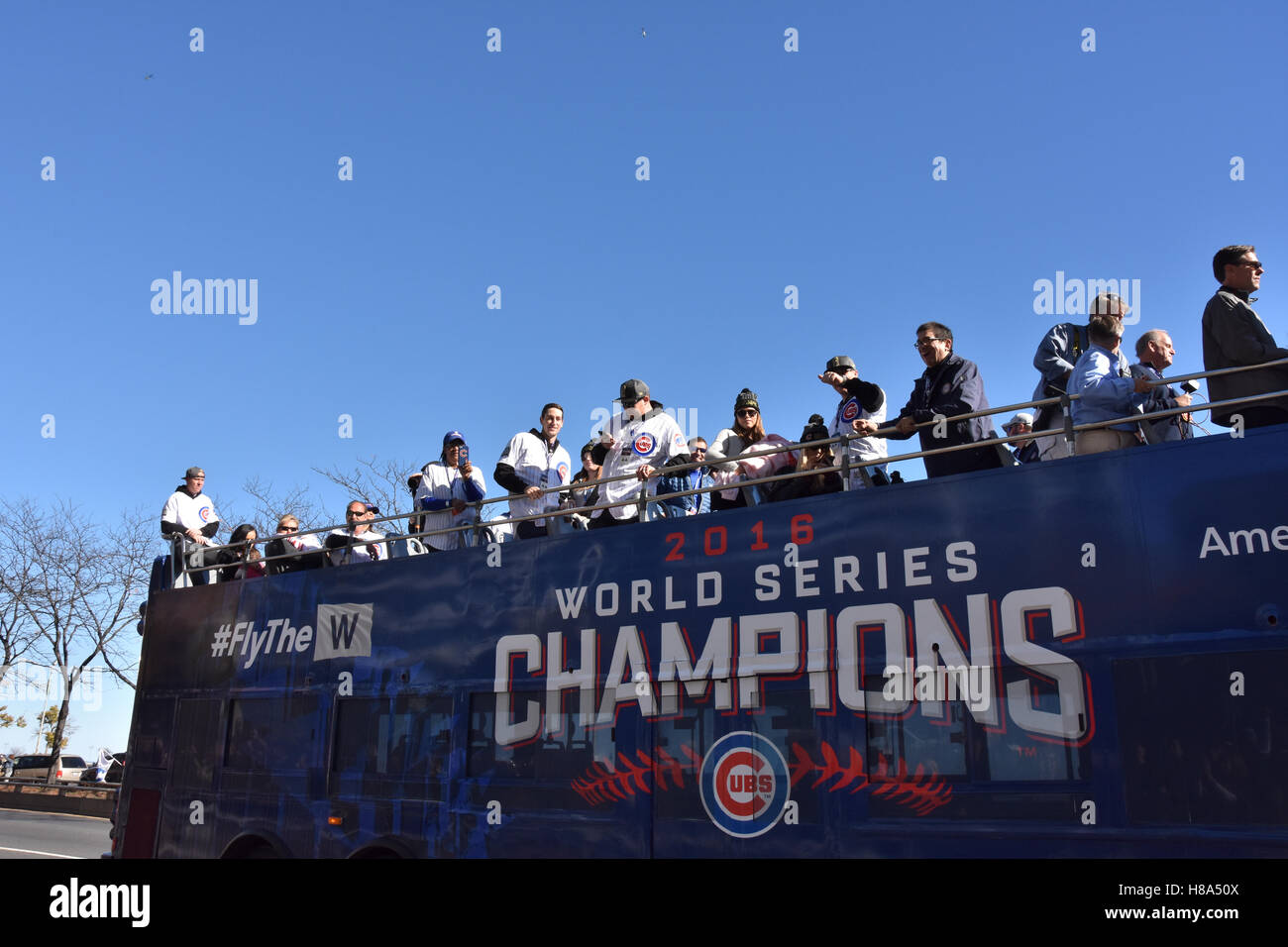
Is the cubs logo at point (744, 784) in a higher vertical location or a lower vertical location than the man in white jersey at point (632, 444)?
lower

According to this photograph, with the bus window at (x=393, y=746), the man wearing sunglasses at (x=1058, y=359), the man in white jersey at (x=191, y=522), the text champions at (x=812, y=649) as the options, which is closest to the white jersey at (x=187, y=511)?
the man in white jersey at (x=191, y=522)

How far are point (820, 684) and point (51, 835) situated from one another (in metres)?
18.6

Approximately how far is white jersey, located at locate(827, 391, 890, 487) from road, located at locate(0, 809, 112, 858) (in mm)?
14424

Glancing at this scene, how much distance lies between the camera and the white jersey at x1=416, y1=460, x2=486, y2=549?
9438 mm

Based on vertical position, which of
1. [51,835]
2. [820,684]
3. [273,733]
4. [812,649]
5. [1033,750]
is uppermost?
[812,649]

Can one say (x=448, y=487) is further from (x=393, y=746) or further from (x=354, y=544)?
(x=393, y=746)

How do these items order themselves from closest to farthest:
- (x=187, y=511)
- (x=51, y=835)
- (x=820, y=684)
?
(x=820, y=684)
(x=187, y=511)
(x=51, y=835)

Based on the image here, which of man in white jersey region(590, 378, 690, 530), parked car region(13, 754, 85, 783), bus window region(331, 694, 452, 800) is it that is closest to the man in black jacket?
man in white jersey region(590, 378, 690, 530)

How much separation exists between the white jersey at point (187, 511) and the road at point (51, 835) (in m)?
7.91

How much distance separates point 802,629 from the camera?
6395mm

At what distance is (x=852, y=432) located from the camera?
7.14 m

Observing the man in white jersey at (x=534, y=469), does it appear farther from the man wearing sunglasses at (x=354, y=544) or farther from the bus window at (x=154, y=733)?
the bus window at (x=154, y=733)

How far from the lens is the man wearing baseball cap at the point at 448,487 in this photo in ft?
31.1

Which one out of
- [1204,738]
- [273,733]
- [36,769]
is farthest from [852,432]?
[36,769]
